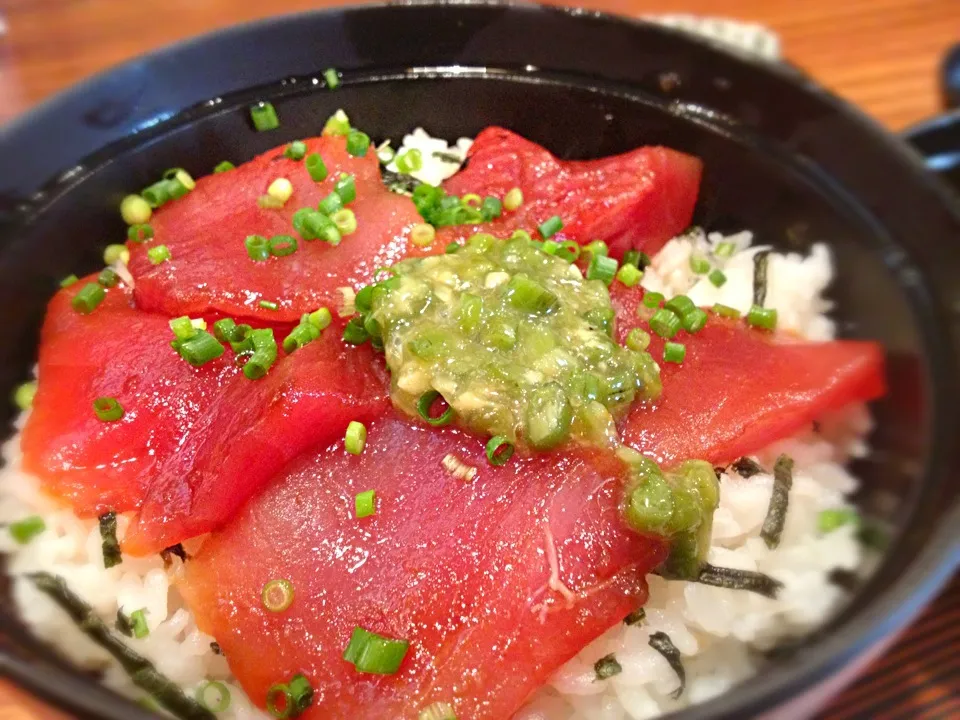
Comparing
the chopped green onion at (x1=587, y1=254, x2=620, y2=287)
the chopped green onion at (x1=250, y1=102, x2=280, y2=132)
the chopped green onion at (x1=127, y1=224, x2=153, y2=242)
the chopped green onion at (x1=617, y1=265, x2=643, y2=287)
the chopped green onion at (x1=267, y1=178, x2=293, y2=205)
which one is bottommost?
the chopped green onion at (x1=617, y1=265, x2=643, y2=287)

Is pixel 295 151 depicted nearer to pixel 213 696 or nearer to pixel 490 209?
pixel 490 209

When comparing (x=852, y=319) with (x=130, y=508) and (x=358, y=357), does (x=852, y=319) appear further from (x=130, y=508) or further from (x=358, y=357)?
(x=130, y=508)

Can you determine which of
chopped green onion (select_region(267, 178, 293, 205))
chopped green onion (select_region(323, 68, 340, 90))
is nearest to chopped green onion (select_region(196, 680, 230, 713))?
chopped green onion (select_region(267, 178, 293, 205))

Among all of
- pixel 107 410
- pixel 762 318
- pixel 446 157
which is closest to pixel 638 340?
pixel 762 318

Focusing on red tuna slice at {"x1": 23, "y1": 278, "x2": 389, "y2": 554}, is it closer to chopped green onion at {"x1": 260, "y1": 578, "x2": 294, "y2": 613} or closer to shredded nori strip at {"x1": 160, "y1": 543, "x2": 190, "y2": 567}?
shredded nori strip at {"x1": 160, "y1": 543, "x2": 190, "y2": 567}

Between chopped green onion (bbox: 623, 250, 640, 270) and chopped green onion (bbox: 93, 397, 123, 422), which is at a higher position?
chopped green onion (bbox: 93, 397, 123, 422)

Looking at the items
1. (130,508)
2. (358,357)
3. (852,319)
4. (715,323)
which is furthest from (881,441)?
(130,508)
